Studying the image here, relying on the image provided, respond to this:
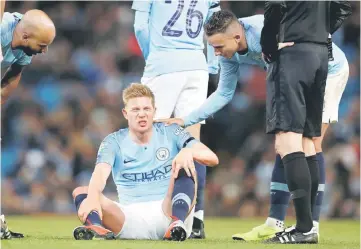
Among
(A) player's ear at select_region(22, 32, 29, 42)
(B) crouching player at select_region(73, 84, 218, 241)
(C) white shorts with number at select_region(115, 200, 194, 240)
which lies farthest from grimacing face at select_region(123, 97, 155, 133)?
(A) player's ear at select_region(22, 32, 29, 42)

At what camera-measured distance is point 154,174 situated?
282 inches

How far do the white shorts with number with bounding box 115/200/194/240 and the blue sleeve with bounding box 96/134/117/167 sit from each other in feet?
1.12

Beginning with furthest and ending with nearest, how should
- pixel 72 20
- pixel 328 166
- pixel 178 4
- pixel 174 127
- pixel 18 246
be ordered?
pixel 72 20 → pixel 328 166 → pixel 178 4 → pixel 174 127 → pixel 18 246

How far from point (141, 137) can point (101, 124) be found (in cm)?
852

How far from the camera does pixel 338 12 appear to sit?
700 centimetres

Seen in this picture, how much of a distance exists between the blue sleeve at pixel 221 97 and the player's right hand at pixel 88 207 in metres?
1.40

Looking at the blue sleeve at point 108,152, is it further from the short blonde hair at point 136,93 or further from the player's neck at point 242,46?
the player's neck at point 242,46

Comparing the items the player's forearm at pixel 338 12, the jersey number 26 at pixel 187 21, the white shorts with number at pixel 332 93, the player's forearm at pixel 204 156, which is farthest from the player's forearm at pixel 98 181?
the white shorts with number at pixel 332 93

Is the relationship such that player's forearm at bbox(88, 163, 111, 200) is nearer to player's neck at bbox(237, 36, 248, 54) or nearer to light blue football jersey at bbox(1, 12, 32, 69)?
light blue football jersey at bbox(1, 12, 32, 69)

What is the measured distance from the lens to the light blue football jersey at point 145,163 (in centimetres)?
716

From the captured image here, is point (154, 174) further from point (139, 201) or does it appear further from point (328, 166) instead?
point (328, 166)

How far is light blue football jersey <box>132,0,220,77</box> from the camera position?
830 centimetres

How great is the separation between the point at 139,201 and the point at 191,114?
1.03 m

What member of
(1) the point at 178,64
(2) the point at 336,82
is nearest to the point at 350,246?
(2) the point at 336,82
